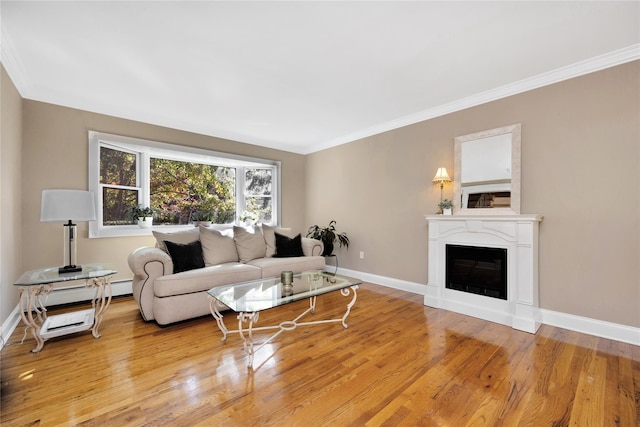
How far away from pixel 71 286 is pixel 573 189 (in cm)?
550

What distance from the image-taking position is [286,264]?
3.68 meters

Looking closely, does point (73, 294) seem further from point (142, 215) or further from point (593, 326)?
point (593, 326)

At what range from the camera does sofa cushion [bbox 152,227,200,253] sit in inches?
128

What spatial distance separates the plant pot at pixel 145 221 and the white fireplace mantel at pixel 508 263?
3.75 meters

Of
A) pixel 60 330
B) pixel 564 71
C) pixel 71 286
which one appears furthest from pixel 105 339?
pixel 564 71

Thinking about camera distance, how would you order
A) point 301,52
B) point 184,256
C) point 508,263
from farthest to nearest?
point 184,256 < point 508,263 < point 301,52

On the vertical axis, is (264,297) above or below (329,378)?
above

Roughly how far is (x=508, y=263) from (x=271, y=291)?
2.40 meters

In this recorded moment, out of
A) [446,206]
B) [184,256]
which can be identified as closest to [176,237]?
[184,256]

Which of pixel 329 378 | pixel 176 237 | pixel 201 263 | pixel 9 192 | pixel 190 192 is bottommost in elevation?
pixel 329 378

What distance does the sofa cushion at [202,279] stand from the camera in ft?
8.86

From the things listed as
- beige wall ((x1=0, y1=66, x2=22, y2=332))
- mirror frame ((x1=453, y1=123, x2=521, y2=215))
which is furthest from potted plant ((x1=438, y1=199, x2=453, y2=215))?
Answer: beige wall ((x1=0, y1=66, x2=22, y2=332))

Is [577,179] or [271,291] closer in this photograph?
[271,291]

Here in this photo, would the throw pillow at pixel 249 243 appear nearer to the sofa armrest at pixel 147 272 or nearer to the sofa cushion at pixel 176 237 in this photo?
the sofa cushion at pixel 176 237
